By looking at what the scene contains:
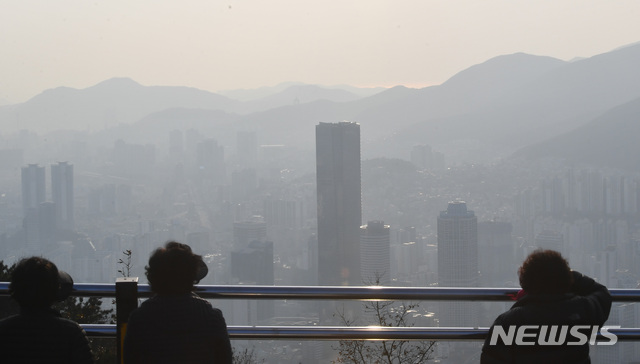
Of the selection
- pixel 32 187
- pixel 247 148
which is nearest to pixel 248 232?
pixel 32 187

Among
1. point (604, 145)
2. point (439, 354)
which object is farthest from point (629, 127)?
point (439, 354)

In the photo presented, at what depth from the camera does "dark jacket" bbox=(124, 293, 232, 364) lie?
9.18ft

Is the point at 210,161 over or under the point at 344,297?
over

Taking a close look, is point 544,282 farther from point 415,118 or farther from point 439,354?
point 415,118

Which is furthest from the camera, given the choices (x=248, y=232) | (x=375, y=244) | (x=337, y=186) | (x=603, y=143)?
(x=337, y=186)

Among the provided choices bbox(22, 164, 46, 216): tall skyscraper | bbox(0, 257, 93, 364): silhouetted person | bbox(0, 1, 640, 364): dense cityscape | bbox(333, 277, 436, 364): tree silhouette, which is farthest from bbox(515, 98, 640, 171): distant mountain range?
bbox(0, 257, 93, 364): silhouetted person

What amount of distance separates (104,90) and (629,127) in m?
45.3

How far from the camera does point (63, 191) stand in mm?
53156

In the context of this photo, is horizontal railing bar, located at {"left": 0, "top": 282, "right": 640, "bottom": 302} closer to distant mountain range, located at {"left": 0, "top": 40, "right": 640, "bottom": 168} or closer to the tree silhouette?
the tree silhouette

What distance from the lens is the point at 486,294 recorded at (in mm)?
3457

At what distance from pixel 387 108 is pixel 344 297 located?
63014 mm

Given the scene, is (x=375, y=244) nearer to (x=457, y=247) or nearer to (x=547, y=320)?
(x=457, y=247)

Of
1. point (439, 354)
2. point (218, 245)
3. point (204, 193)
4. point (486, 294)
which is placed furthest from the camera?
point (204, 193)

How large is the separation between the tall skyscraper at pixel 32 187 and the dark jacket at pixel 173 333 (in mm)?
50559
